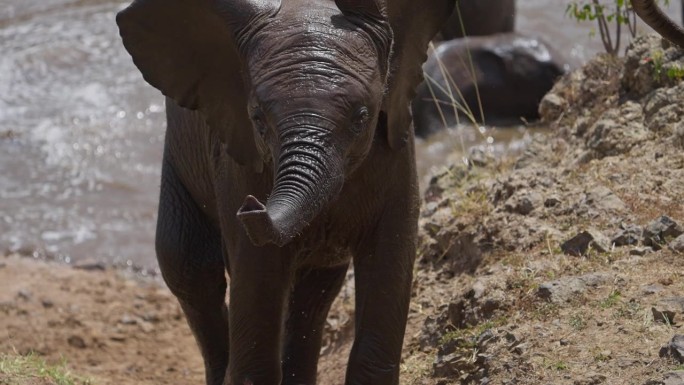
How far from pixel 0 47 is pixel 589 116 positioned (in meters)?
8.12

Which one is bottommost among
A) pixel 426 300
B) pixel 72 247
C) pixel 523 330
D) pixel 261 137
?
pixel 72 247

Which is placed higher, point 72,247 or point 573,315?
point 573,315

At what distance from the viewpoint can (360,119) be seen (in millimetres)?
4465

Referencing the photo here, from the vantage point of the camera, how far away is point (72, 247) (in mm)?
9812

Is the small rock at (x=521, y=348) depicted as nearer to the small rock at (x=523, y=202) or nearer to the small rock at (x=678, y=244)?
the small rock at (x=678, y=244)

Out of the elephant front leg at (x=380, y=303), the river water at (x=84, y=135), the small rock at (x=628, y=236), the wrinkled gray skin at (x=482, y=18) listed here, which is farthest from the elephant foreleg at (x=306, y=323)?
the wrinkled gray skin at (x=482, y=18)

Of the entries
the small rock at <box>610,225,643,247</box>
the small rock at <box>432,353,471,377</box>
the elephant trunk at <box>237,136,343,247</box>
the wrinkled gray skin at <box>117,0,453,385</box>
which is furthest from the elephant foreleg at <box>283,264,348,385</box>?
the elephant trunk at <box>237,136,343,247</box>

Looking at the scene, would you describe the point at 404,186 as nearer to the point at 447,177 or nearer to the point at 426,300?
the point at 426,300

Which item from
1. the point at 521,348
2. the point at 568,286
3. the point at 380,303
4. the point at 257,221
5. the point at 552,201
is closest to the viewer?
the point at 257,221

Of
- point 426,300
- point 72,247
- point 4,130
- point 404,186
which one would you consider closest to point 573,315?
point 404,186

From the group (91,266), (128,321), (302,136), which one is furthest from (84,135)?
(302,136)

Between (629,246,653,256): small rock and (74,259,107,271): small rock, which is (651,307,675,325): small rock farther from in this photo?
(74,259,107,271): small rock

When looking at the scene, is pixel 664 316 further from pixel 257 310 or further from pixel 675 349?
pixel 257 310

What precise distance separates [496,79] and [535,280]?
628 cm
